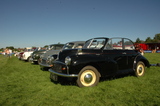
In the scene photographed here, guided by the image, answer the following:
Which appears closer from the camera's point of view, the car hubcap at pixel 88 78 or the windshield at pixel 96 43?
the car hubcap at pixel 88 78

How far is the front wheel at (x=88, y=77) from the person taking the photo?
357cm

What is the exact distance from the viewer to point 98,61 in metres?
3.79

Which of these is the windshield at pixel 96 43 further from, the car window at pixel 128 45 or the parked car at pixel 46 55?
the parked car at pixel 46 55

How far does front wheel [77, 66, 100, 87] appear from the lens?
3.57 meters

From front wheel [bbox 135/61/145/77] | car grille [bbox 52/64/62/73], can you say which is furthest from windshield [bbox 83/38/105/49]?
front wheel [bbox 135/61/145/77]

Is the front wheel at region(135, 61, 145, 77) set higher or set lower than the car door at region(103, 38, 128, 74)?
lower

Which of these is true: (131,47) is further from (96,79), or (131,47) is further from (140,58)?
(96,79)

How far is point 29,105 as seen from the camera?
8.91 feet

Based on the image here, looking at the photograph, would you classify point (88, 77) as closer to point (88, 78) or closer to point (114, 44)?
point (88, 78)

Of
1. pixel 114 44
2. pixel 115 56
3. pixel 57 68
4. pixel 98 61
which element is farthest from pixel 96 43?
pixel 57 68

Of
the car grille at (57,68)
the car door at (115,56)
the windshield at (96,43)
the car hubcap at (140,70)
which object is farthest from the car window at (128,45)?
the car grille at (57,68)

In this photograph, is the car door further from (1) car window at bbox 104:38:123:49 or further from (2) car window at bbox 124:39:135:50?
(2) car window at bbox 124:39:135:50

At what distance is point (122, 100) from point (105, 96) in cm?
43

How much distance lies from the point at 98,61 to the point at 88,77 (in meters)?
0.60
